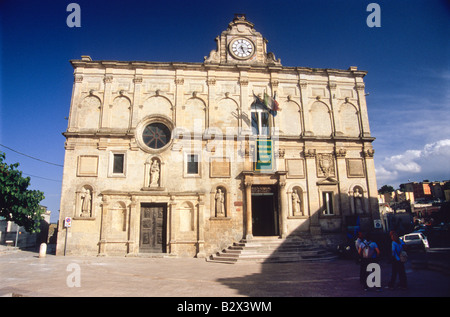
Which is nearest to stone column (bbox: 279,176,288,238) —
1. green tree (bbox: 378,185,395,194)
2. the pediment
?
the pediment

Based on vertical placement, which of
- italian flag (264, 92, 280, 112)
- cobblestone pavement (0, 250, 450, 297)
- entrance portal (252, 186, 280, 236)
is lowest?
cobblestone pavement (0, 250, 450, 297)

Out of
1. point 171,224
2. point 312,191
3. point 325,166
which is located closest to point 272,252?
point 312,191

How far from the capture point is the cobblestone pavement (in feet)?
25.9

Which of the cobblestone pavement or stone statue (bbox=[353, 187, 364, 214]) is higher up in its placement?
stone statue (bbox=[353, 187, 364, 214])

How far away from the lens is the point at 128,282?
9562 mm

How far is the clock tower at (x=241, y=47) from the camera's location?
20.7 metres

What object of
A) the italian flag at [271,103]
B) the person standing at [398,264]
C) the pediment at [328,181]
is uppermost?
the italian flag at [271,103]

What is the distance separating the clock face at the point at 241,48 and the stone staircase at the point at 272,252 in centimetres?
1358

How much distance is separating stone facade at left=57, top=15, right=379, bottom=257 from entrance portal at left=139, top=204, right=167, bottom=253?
0.21 ft

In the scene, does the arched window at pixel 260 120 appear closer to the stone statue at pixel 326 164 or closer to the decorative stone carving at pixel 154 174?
the stone statue at pixel 326 164

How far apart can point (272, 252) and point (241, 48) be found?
1494 centimetres

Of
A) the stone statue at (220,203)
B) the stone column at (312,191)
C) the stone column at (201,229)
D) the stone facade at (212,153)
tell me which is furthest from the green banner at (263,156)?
the stone column at (201,229)

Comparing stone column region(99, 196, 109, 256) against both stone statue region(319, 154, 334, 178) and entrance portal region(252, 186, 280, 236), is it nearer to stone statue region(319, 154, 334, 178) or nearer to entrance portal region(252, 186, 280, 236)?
entrance portal region(252, 186, 280, 236)
